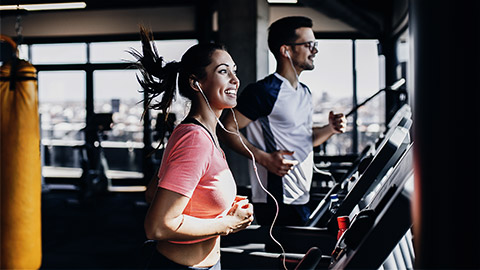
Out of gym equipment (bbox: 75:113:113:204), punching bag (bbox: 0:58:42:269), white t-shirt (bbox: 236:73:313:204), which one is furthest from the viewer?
gym equipment (bbox: 75:113:113:204)

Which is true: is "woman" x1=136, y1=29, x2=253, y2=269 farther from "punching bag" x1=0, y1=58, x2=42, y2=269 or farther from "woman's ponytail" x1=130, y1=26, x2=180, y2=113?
"punching bag" x1=0, y1=58, x2=42, y2=269

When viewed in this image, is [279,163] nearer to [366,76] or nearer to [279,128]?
[279,128]

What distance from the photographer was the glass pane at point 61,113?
29.0ft

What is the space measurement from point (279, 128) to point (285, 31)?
46 cm

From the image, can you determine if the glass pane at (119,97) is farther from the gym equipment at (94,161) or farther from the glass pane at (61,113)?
the gym equipment at (94,161)

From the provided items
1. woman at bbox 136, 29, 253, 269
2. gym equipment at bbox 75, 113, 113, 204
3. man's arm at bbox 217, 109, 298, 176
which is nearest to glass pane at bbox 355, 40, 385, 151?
gym equipment at bbox 75, 113, 113, 204

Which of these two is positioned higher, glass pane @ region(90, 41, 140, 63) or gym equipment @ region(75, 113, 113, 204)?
glass pane @ region(90, 41, 140, 63)

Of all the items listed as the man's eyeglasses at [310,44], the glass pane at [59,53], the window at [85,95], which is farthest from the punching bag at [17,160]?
the glass pane at [59,53]

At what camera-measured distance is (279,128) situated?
2430mm

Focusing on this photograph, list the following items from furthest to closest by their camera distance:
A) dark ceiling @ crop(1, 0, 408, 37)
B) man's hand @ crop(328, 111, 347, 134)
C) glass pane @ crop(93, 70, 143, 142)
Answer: glass pane @ crop(93, 70, 143, 142) < dark ceiling @ crop(1, 0, 408, 37) < man's hand @ crop(328, 111, 347, 134)

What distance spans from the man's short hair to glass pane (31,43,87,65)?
6636 mm

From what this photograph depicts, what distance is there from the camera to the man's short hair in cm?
244

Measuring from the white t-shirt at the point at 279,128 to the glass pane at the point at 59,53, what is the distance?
6726mm

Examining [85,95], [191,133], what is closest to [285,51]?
[191,133]
